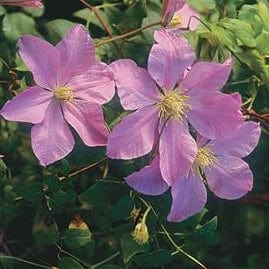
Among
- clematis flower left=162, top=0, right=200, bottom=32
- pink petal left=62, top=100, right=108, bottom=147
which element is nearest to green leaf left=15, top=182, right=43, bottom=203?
pink petal left=62, top=100, right=108, bottom=147

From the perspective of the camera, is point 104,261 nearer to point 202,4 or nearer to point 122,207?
point 122,207

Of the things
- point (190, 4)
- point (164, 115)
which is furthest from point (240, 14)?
point (164, 115)

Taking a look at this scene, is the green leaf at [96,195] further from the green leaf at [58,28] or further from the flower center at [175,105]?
the green leaf at [58,28]

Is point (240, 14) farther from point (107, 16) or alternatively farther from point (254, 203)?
point (254, 203)

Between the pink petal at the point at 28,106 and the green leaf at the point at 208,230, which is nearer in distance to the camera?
the pink petal at the point at 28,106

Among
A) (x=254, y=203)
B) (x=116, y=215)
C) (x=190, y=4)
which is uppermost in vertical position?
(x=190, y=4)

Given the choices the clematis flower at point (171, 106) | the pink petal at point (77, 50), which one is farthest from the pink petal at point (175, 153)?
the pink petal at point (77, 50)

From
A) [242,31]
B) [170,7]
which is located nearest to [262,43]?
[242,31]
